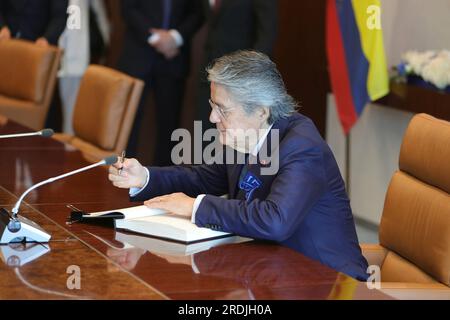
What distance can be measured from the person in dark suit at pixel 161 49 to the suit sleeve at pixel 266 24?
68 cm

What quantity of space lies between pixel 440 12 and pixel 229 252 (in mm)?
3255

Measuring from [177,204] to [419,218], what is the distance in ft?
2.66

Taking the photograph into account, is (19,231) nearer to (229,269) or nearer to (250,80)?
(229,269)

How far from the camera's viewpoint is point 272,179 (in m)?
3.05

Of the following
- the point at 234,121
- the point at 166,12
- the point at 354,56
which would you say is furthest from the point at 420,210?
the point at 166,12

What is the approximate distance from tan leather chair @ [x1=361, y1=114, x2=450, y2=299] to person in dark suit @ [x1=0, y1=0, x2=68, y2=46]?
424 centimetres

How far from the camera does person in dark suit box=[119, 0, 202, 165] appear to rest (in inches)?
267

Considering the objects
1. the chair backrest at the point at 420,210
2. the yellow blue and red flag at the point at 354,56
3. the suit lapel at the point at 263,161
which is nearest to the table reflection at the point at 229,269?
the suit lapel at the point at 263,161

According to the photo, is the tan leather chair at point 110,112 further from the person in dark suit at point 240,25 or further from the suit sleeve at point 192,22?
the suit sleeve at point 192,22

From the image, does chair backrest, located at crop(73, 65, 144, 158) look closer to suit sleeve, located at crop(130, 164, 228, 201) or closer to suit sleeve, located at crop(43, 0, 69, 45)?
suit sleeve, located at crop(130, 164, 228, 201)
